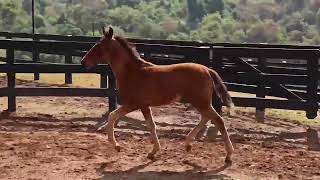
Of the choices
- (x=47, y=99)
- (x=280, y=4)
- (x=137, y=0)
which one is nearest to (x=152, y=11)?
(x=137, y=0)

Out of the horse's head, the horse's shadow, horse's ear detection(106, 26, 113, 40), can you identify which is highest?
→ horse's ear detection(106, 26, 113, 40)

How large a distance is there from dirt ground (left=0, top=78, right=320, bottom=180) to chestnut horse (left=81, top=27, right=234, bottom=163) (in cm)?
33

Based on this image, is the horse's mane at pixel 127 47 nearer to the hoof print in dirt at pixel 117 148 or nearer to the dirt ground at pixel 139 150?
the hoof print in dirt at pixel 117 148

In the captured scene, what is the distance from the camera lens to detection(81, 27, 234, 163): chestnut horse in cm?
673

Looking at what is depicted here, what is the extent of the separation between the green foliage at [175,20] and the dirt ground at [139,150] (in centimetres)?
4772

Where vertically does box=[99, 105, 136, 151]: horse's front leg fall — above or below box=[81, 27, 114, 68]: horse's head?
below

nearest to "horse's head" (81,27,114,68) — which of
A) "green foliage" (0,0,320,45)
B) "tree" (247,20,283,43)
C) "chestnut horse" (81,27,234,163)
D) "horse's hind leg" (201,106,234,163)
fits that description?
"chestnut horse" (81,27,234,163)

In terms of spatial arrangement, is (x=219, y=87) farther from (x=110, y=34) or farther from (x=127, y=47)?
(x=110, y=34)

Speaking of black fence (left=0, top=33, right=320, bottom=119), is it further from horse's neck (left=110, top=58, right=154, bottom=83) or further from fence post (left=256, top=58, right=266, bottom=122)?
horse's neck (left=110, top=58, right=154, bottom=83)

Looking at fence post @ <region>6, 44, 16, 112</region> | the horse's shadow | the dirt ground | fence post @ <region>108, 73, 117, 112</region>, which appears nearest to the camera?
the horse's shadow

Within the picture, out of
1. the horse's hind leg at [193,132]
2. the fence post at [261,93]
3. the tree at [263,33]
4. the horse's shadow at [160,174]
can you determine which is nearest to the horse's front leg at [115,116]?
the horse's shadow at [160,174]

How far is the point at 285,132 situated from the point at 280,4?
6296 inches

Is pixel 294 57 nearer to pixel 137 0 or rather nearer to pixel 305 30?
pixel 305 30

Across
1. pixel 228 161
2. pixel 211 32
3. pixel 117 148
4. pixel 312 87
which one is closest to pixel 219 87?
pixel 228 161
